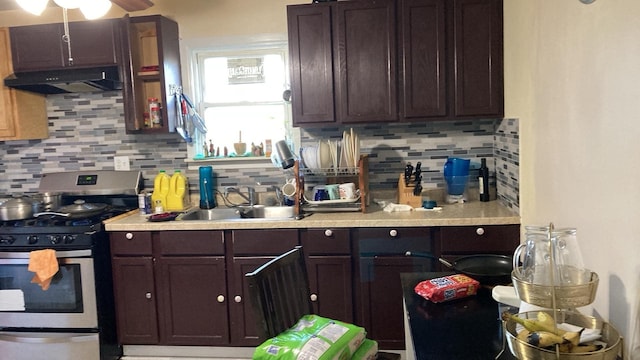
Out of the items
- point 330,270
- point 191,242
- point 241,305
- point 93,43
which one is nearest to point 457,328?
point 330,270

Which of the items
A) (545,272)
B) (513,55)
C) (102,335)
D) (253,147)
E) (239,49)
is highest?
(239,49)

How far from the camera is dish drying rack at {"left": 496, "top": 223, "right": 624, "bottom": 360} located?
42.7 inches

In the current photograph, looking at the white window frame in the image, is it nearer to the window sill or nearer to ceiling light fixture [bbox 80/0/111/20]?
the window sill

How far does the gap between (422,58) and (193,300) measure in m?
2.01

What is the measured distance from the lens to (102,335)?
3.15 meters

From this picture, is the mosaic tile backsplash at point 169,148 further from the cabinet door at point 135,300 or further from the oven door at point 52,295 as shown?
the oven door at point 52,295

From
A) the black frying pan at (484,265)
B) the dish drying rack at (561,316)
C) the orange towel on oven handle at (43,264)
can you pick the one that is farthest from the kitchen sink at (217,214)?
the dish drying rack at (561,316)

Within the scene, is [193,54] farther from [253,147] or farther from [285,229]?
[285,229]

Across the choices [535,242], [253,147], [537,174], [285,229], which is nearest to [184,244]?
[285,229]

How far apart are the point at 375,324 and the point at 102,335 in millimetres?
1636

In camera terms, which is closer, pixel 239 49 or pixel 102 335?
pixel 102 335

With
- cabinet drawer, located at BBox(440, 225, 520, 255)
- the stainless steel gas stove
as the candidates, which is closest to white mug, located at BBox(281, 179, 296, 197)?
cabinet drawer, located at BBox(440, 225, 520, 255)

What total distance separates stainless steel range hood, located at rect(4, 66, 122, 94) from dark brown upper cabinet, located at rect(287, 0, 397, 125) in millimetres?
1212

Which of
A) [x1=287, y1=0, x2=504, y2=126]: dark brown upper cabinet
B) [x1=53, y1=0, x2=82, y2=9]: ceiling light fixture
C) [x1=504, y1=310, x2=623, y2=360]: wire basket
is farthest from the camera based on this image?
[x1=287, y1=0, x2=504, y2=126]: dark brown upper cabinet
